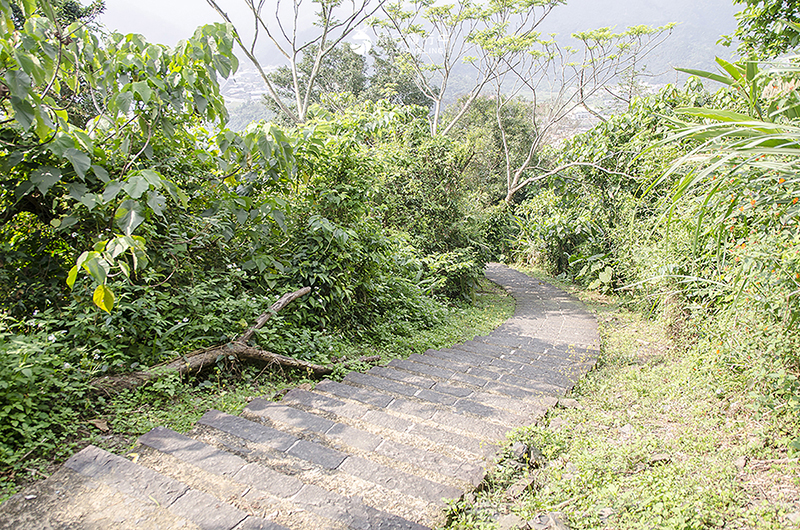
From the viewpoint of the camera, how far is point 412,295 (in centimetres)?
480

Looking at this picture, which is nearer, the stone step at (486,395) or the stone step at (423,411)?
the stone step at (423,411)

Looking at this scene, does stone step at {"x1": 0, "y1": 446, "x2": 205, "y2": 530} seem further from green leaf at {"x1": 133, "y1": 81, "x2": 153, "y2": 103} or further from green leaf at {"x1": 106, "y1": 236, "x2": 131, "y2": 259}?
green leaf at {"x1": 133, "y1": 81, "x2": 153, "y2": 103}

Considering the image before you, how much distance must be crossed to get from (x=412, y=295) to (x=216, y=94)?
2.78 meters

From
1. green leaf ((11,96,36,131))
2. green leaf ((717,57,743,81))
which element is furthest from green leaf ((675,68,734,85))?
green leaf ((11,96,36,131))

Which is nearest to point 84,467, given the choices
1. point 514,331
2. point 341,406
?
point 341,406

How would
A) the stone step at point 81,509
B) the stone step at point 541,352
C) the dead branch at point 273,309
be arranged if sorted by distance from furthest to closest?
the stone step at point 541,352
the dead branch at point 273,309
the stone step at point 81,509

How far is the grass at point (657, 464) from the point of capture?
5.14ft

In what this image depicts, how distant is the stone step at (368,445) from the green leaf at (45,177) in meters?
1.38

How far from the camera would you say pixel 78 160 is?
211 centimetres

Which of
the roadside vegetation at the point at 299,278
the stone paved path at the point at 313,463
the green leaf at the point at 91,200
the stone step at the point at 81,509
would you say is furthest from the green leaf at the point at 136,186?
the stone step at the point at 81,509

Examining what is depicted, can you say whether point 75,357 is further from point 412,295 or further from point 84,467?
point 412,295

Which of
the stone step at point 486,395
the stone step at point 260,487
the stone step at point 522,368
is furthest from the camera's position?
the stone step at point 522,368

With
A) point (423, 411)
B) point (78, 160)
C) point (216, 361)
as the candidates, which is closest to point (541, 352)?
point (423, 411)

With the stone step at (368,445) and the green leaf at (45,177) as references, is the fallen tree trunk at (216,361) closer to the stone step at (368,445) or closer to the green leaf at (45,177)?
the stone step at (368,445)
